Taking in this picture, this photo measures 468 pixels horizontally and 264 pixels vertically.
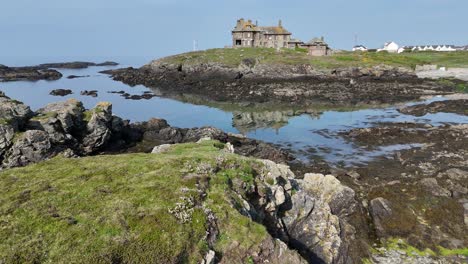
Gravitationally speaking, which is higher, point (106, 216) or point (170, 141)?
point (106, 216)

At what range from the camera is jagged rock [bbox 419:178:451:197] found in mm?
25577

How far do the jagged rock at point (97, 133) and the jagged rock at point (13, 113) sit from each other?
6.23 meters

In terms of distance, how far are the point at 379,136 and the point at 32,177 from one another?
4169cm

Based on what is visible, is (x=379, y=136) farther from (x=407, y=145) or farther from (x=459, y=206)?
(x=459, y=206)

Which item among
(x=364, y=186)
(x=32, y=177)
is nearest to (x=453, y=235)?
(x=364, y=186)

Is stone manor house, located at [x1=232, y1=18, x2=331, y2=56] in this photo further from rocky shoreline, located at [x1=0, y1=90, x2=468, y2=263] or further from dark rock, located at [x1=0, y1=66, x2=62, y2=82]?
rocky shoreline, located at [x1=0, y1=90, x2=468, y2=263]

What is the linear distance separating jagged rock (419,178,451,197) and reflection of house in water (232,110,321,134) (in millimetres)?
27068

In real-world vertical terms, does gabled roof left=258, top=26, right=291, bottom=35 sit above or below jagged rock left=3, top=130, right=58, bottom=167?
above

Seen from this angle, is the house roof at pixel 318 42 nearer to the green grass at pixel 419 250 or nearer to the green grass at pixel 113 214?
the green grass at pixel 419 250

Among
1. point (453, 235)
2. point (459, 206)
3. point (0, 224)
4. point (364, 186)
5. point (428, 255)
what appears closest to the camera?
point (0, 224)

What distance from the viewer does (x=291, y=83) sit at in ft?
321

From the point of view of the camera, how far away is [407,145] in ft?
139

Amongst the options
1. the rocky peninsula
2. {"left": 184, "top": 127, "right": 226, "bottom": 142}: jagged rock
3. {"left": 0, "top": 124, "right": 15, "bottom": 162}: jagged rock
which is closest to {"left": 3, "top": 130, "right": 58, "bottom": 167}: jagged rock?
{"left": 0, "top": 124, "right": 15, "bottom": 162}: jagged rock

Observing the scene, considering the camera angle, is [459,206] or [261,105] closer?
[459,206]
